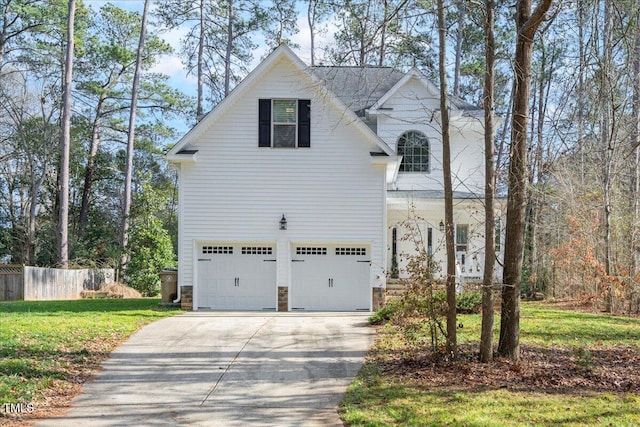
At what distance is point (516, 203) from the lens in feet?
32.6

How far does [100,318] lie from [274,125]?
708 cm

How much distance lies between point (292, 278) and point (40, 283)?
12.6 m

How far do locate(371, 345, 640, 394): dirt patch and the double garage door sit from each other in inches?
295

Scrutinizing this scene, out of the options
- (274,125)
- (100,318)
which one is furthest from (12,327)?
(274,125)

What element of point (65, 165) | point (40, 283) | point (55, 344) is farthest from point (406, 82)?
point (40, 283)

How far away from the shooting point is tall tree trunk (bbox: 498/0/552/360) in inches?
388

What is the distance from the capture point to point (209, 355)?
457 inches

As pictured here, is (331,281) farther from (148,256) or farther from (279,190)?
(148,256)

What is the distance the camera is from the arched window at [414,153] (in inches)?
925

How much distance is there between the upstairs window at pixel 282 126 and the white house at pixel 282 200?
0.09ft

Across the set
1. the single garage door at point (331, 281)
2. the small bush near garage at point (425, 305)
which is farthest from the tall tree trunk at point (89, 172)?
the small bush near garage at point (425, 305)

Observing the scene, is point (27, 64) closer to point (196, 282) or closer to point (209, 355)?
point (196, 282)

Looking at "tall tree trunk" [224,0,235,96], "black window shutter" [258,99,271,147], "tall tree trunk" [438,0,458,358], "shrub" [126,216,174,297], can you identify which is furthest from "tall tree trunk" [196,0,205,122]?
"tall tree trunk" [438,0,458,358]
